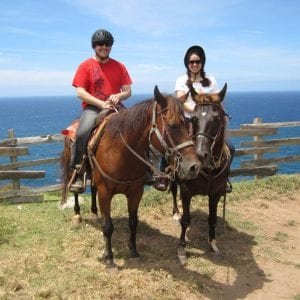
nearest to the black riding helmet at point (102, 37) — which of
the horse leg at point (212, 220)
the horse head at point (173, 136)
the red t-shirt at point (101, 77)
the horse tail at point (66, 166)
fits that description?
the red t-shirt at point (101, 77)

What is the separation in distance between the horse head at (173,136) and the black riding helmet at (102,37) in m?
1.78

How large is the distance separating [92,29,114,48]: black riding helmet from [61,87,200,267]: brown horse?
3.96 feet

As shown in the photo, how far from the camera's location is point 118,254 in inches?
252

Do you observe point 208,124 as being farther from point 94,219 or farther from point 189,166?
point 94,219

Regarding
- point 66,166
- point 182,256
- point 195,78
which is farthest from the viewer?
point 66,166

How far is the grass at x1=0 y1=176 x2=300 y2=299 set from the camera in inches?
201

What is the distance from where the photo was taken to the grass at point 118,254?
512cm

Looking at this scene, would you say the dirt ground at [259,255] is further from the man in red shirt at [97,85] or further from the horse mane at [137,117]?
the man in red shirt at [97,85]

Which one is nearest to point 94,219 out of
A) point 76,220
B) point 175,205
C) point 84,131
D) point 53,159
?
point 76,220

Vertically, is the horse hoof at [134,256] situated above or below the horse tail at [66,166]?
below

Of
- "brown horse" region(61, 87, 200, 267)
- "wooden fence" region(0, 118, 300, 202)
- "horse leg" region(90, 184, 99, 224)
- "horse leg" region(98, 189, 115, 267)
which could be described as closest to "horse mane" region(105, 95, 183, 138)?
"brown horse" region(61, 87, 200, 267)

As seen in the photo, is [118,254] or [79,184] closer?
[118,254]

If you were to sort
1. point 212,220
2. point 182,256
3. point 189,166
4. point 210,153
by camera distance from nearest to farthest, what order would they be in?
point 189,166
point 210,153
point 182,256
point 212,220

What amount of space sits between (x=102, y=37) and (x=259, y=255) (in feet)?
14.2
